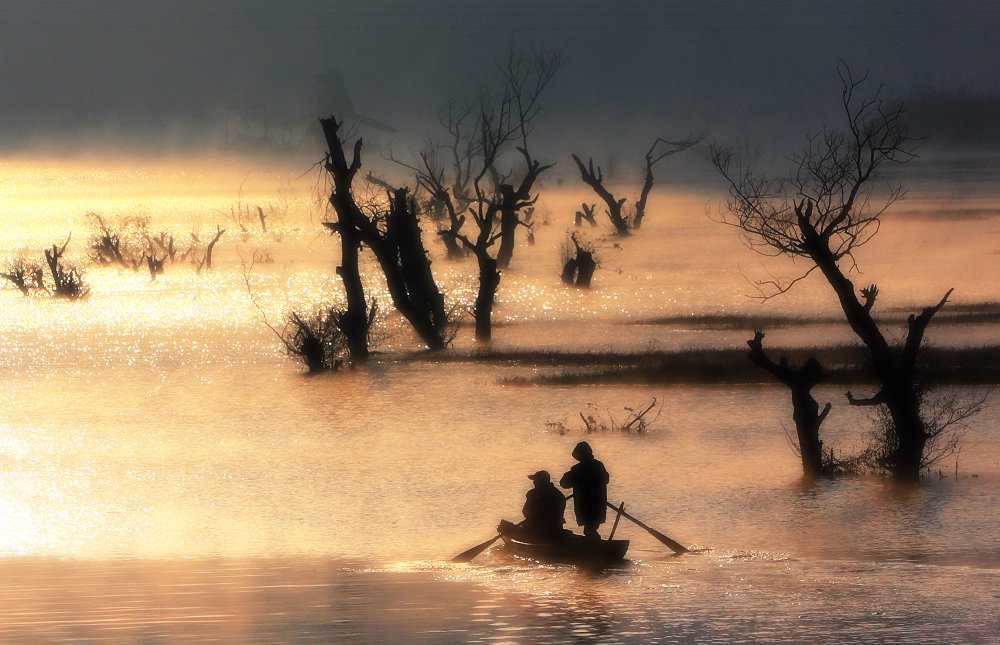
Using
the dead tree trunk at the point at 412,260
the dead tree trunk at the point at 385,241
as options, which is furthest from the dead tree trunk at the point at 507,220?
the dead tree trunk at the point at 385,241

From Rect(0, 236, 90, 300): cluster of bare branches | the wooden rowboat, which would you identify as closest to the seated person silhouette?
the wooden rowboat

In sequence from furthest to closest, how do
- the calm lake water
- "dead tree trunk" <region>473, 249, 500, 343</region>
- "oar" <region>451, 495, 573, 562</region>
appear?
1. "dead tree trunk" <region>473, 249, 500, 343</region>
2. "oar" <region>451, 495, 573, 562</region>
3. the calm lake water

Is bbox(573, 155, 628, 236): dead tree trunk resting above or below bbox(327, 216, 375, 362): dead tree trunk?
above

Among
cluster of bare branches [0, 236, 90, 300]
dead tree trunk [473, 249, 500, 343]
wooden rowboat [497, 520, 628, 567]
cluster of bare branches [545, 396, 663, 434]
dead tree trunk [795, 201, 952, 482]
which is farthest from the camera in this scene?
cluster of bare branches [0, 236, 90, 300]

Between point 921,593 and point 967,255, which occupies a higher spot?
point 967,255

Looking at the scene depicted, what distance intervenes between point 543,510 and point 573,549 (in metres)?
0.54

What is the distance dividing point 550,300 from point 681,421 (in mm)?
24204

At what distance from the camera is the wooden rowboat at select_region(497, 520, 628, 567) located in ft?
47.3

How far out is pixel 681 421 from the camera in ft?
82.1

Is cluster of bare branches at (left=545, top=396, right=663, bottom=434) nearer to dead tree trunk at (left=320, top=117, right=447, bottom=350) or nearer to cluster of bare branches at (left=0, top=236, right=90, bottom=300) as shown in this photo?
dead tree trunk at (left=320, top=117, right=447, bottom=350)

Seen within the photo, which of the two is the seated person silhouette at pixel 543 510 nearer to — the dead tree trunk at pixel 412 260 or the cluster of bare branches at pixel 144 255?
the dead tree trunk at pixel 412 260

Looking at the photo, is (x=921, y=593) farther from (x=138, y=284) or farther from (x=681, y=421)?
(x=138, y=284)

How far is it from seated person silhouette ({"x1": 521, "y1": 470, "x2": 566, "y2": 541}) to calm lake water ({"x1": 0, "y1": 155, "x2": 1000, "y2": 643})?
1.36ft

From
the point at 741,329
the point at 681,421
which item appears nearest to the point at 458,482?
the point at 681,421
